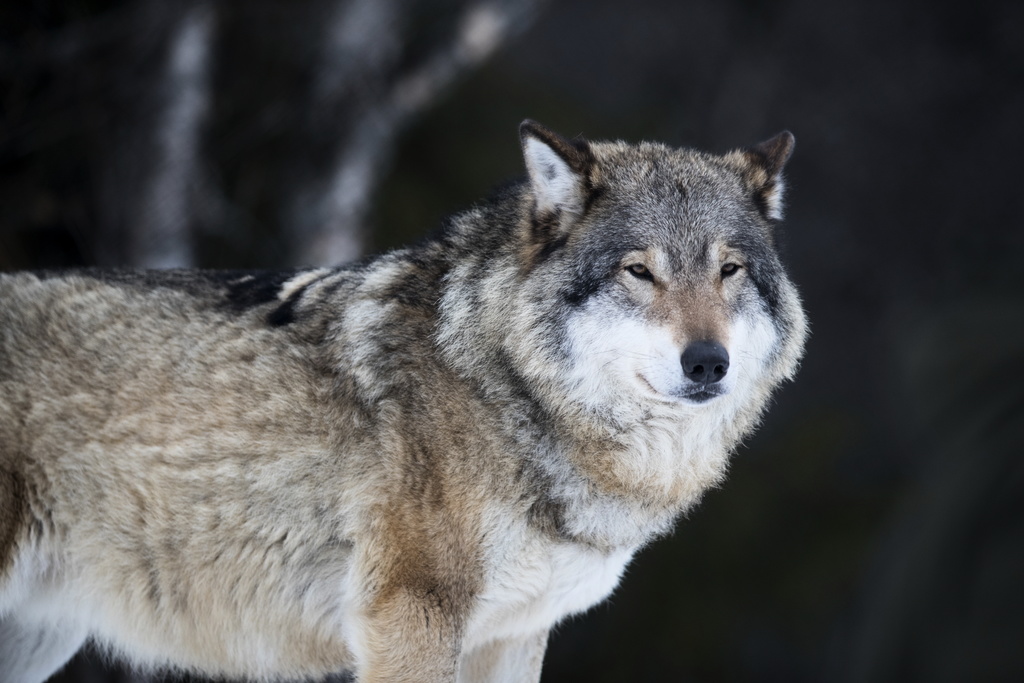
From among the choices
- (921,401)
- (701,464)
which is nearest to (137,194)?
(701,464)

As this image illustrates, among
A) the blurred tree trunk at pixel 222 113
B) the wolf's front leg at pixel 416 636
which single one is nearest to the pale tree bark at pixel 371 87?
the blurred tree trunk at pixel 222 113

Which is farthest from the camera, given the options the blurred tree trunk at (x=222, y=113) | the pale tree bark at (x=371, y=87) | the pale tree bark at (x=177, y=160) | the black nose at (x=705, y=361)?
the pale tree bark at (x=371, y=87)

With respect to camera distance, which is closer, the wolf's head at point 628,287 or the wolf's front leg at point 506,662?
the wolf's head at point 628,287

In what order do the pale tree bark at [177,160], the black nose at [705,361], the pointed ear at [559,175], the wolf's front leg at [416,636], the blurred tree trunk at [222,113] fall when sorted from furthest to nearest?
the blurred tree trunk at [222,113] → the pale tree bark at [177,160] → the pointed ear at [559,175] → the wolf's front leg at [416,636] → the black nose at [705,361]

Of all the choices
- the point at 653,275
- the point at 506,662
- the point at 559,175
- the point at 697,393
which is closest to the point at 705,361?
the point at 697,393

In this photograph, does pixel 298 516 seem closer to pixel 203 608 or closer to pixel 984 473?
pixel 203 608

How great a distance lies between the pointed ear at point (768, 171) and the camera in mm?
3479

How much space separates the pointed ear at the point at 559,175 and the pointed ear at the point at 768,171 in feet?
2.07

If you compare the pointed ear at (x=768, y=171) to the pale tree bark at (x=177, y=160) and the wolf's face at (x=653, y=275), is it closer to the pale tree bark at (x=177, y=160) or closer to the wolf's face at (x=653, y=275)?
the wolf's face at (x=653, y=275)

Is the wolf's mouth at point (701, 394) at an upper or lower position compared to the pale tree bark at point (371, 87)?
lower

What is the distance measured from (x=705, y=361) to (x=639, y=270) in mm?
396

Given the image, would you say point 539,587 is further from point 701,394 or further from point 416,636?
point 701,394

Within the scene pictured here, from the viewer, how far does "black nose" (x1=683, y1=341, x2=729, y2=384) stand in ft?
9.53

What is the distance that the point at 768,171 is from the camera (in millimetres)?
3514
